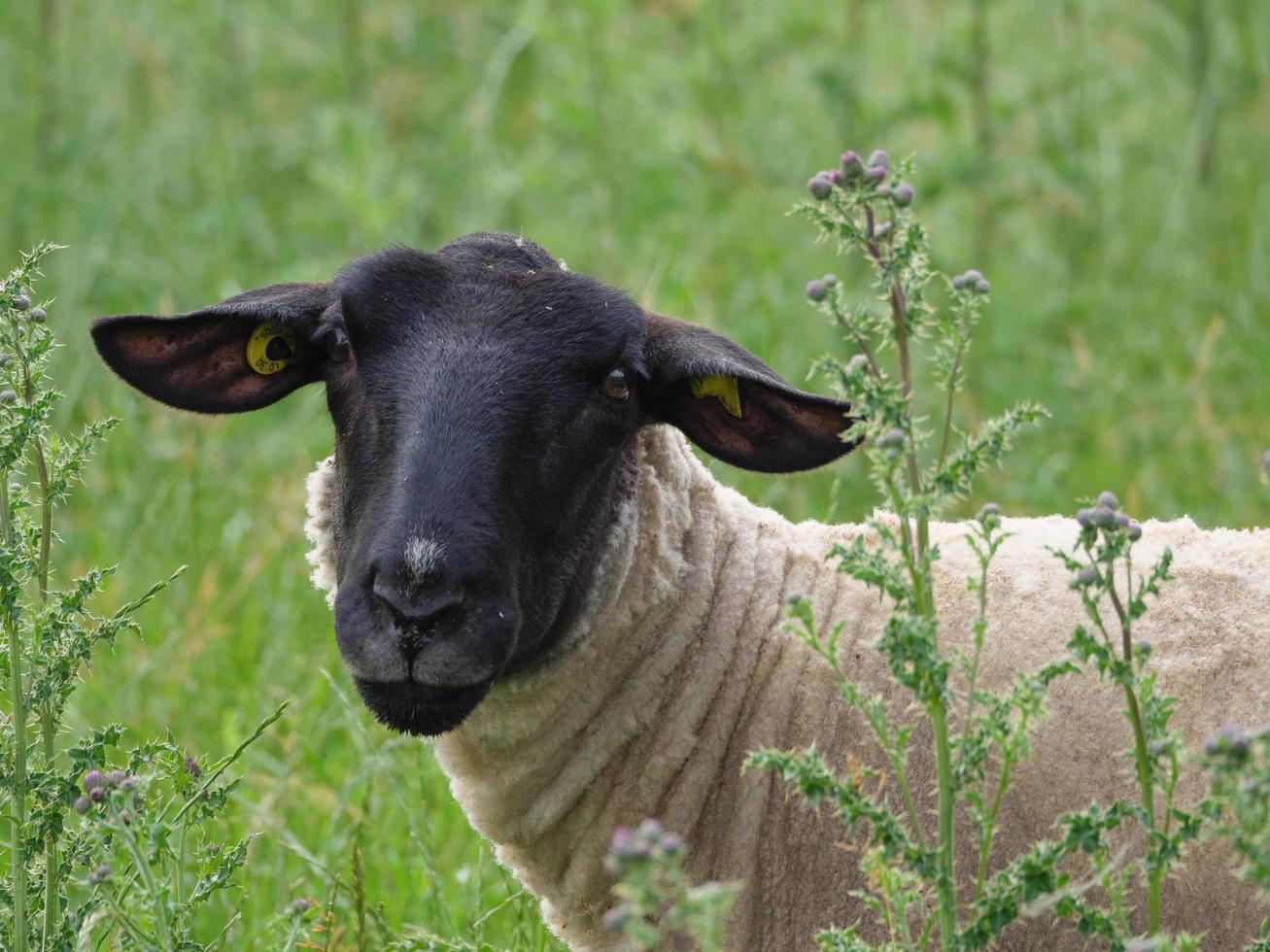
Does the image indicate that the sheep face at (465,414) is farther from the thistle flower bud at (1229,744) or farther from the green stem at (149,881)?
the thistle flower bud at (1229,744)

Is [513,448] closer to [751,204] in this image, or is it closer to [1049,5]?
[751,204]

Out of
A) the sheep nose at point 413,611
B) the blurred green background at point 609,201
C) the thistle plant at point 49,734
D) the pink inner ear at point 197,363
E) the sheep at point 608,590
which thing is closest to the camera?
the thistle plant at point 49,734

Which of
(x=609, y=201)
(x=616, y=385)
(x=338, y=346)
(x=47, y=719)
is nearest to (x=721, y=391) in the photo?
(x=616, y=385)

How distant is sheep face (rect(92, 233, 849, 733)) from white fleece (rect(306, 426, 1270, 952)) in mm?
138

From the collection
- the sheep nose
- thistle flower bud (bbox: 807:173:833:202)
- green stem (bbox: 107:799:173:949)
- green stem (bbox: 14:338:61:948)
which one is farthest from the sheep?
thistle flower bud (bbox: 807:173:833:202)

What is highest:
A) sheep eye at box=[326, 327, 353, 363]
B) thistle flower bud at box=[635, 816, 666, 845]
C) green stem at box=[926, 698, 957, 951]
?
sheep eye at box=[326, 327, 353, 363]

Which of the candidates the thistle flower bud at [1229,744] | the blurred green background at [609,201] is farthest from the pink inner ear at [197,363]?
the thistle flower bud at [1229,744]

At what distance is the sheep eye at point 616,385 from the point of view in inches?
124

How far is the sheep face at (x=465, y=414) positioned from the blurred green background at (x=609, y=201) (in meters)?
1.14

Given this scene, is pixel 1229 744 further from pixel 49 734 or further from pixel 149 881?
pixel 49 734

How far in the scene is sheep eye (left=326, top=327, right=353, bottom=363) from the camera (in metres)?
3.21

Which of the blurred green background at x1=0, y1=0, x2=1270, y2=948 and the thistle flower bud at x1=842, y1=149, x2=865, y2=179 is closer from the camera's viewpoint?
the thistle flower bud at x1=842, y1=149, x2=865, y2=179

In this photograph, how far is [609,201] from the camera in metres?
6.80

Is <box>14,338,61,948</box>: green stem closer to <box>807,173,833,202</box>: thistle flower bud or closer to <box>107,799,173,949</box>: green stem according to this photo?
<box>107,799,173,949</box>: green stem
